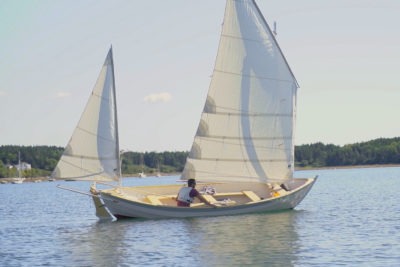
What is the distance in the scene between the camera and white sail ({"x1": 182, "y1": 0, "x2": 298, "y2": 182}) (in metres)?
39.3

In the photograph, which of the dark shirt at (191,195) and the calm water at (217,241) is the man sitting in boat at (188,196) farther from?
the calm water at (217,241)

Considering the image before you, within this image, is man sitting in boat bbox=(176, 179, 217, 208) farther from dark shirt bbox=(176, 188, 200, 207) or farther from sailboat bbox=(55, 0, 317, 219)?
sailboat bbox=(55, 0, 317, 219)

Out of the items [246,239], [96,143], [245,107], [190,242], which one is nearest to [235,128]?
[245,107]

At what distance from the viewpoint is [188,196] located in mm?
37969

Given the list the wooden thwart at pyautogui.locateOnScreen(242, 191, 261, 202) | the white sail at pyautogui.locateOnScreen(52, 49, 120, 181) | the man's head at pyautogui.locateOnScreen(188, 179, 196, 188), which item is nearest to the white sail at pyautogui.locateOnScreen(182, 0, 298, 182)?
the wooden thwart at pyautogui.locateOnScreen(242, 191, 261, 202)

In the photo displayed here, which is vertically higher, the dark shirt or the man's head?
the man's head

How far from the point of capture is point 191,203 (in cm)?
3884

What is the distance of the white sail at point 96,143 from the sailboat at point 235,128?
6 centimetres

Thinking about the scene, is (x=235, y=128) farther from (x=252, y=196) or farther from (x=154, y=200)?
(x=154, y=200)

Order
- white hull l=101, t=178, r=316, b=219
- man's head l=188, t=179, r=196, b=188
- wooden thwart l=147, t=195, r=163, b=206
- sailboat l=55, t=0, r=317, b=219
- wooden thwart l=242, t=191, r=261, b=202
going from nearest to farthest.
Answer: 1. white hull l=101, t=178, r=316, b=219
2. man's head l=188, t=179, r=196, b=188
3. sailboat l=55, t=0, r=317, b=219
4. wooden thwart l=147, t=195, r=163, b=206
5. wooden thwart l=242, t=191, r=261, b=202

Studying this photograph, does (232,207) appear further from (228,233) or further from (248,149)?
(228,233)

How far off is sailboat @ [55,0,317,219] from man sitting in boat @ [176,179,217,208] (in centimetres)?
39

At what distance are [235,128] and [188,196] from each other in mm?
5247

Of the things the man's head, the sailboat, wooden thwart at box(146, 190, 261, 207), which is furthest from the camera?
wooden thwart at box(146, 190, 261, 207)
